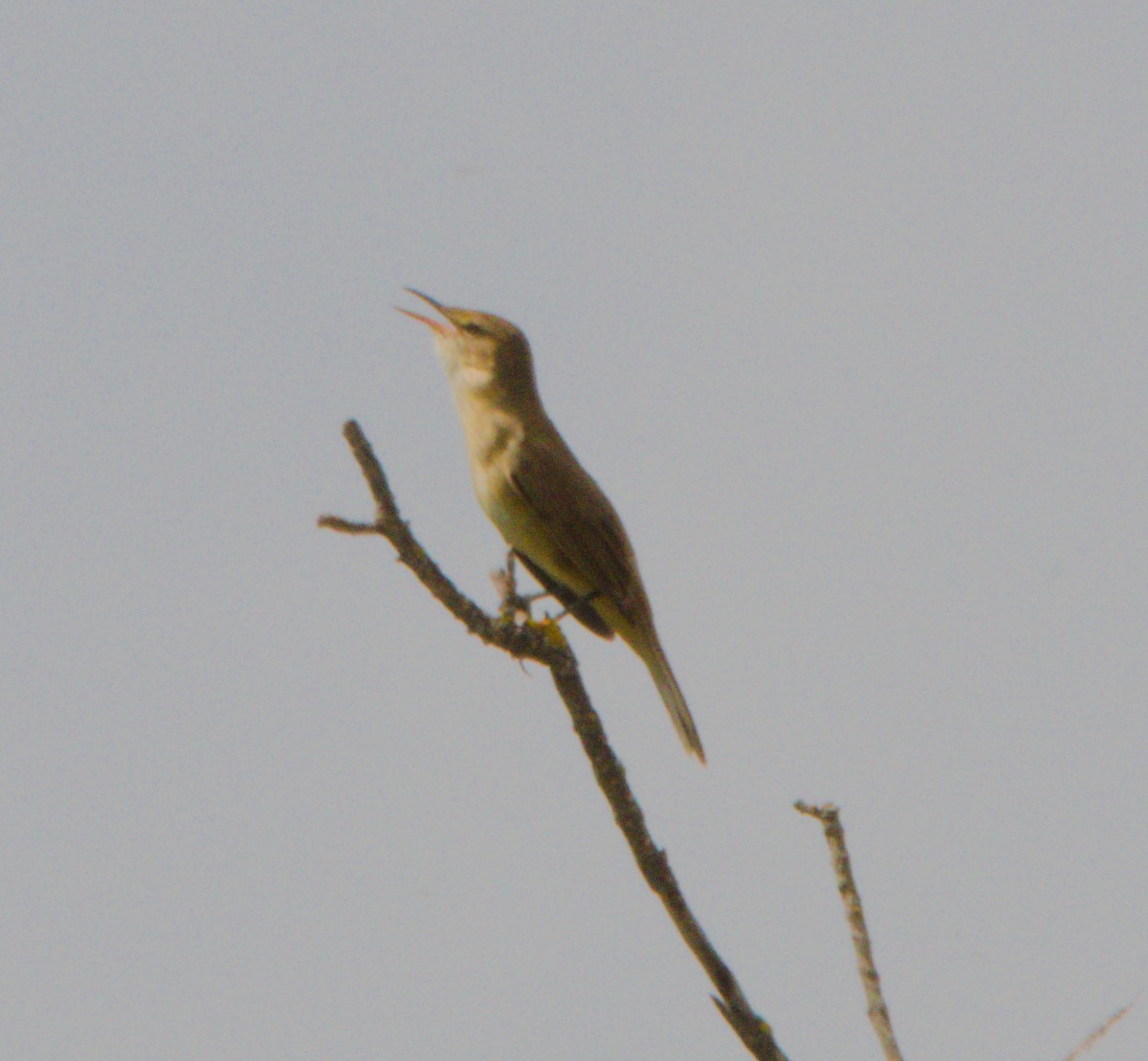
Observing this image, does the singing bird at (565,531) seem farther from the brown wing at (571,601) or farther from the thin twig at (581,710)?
the thin twig at (581,710)

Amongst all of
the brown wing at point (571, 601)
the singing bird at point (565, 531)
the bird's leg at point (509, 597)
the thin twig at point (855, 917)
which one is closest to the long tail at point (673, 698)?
the singing bird at point (565, 531)

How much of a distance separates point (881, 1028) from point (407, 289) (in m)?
5.51

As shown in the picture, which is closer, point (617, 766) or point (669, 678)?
point (617, 766)

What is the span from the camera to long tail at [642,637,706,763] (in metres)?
6.73

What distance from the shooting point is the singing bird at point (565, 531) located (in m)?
6.89

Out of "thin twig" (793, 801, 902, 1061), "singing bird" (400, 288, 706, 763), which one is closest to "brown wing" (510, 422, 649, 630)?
"singing bird" (400, 288, 706, 763)

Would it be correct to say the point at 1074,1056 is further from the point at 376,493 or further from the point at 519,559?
the point at 519,559

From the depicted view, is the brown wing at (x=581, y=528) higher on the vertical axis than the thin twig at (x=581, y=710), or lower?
higher

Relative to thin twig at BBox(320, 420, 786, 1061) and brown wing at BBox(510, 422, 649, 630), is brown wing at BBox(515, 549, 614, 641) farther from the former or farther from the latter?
thin twig at BBox(320, 420, 786, 1061)

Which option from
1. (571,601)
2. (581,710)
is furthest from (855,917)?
(571,601)

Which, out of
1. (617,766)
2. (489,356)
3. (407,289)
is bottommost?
(617,766)

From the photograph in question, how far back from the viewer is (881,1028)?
321cm

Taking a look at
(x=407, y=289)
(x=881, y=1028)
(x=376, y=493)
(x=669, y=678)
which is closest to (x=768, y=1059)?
(x=881, y=1028)

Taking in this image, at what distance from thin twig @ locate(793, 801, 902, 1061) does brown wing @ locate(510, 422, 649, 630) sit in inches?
133
